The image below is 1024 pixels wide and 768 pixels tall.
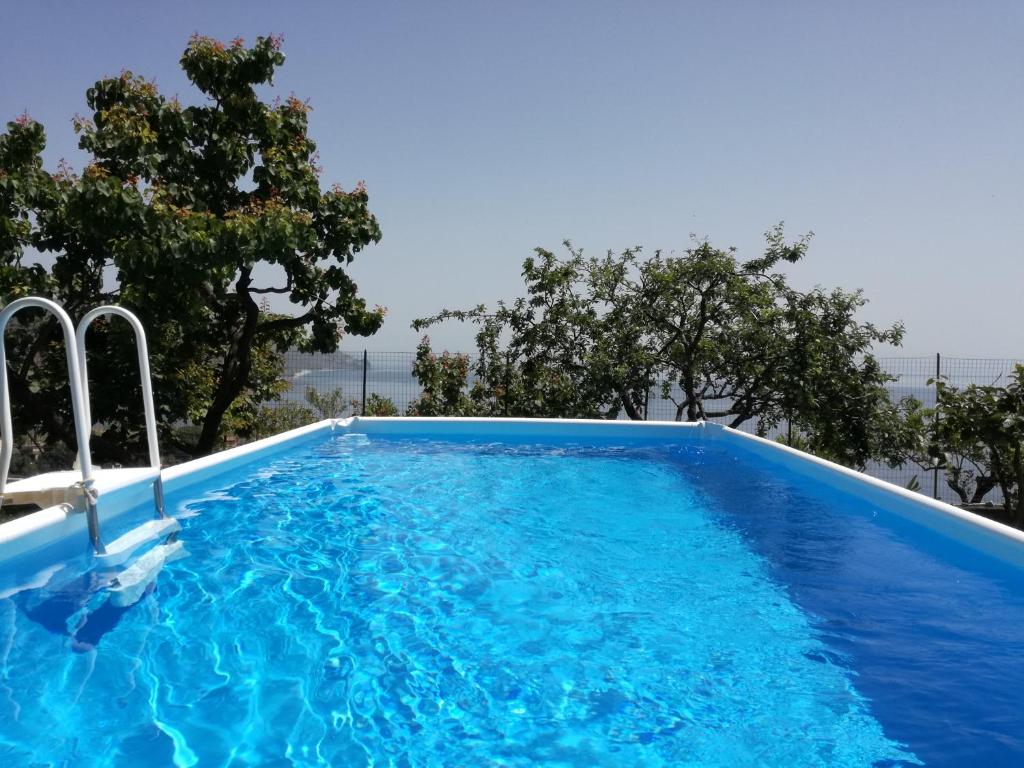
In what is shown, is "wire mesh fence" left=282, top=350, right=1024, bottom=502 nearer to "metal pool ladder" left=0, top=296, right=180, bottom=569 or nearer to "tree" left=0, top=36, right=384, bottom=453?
"tree" left=0, top=36, right=384, bottom=453

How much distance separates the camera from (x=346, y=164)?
10.4 m

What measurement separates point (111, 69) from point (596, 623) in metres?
8.97

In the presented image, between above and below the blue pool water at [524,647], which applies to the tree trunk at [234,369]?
above

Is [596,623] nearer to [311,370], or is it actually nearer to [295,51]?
[295,51]

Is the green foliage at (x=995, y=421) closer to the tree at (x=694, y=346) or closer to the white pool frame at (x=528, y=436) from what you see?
the tree at (x=694, y=346)

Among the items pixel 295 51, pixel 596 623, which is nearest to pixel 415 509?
pixel 596 623

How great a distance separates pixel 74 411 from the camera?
3133mm

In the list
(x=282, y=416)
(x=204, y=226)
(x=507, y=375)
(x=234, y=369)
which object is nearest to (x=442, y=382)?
(x=507, y=375)

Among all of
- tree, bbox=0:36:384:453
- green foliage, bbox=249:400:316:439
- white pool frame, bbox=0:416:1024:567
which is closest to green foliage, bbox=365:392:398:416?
green foliage, bbox=249:400:316:439

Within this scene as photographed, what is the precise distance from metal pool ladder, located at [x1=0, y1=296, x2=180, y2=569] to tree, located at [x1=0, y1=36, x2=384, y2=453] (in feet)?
13.9

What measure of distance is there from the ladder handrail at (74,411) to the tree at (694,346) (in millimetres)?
8074

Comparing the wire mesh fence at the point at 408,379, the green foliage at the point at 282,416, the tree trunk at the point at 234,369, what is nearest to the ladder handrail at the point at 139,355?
the tree trunk at the point at 234,369

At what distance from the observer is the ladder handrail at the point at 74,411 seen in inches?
110

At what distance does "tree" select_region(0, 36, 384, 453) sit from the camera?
24.6ft
